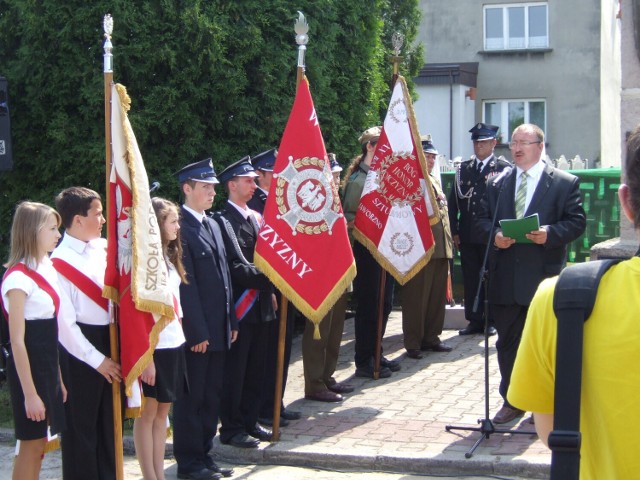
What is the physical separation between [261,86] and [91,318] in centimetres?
415

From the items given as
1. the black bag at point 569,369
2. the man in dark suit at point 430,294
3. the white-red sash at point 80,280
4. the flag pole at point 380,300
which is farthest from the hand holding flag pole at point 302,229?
the black bag at point 569,369

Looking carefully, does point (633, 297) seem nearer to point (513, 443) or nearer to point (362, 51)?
point (513, 443)

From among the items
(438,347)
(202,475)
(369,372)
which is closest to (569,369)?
(202,475)

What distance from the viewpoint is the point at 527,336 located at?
86.4 inches

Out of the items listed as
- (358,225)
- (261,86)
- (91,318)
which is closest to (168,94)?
(261,86)

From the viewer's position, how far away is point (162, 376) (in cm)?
546

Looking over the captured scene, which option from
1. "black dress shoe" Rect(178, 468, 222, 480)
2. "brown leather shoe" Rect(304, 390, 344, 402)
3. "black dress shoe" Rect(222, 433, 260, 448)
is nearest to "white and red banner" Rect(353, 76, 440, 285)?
"brown leather shoe" Rect(304, 390, 344, 402)

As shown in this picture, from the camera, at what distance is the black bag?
6.64ft

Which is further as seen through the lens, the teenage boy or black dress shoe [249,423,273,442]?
black dress shoe [249,423,273,442]

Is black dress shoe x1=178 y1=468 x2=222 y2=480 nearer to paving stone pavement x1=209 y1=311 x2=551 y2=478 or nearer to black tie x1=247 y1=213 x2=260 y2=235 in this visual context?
paving stone pavement x1=209 y1=311 x2=551 y2=478

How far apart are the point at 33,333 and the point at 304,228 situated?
2.32 meters

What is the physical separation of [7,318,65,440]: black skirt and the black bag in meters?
3.39

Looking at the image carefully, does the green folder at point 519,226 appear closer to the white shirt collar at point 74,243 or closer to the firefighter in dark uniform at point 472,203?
the white shirt collar at point 74,243

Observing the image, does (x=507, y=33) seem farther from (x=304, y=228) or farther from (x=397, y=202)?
(x=304, y=228)
